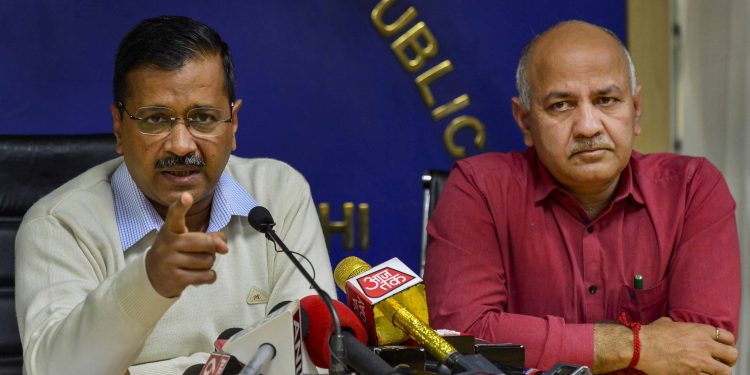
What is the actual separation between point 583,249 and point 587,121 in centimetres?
34

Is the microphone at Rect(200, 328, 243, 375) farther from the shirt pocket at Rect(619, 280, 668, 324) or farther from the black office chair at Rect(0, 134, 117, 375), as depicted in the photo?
the shirt pocket at Rect(619, 280, 668, 324)

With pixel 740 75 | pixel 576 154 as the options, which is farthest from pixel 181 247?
pixel 740 75

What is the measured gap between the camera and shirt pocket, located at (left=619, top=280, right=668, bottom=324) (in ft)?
8.67

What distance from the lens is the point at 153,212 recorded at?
2396mm

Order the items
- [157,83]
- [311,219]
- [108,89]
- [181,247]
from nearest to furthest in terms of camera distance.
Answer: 1. [181,247]
2. [157,83]
3. [311,219]
4. [108,89]

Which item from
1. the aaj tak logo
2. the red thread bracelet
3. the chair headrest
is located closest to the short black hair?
the chair headrest

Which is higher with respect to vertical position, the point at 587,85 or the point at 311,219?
the point at 587,85

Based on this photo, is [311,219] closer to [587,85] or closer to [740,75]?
[587,85]

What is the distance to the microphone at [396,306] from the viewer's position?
151cm

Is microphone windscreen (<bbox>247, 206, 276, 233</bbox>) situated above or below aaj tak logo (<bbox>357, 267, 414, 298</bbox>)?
above

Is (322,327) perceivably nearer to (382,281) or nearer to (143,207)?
(382,281)

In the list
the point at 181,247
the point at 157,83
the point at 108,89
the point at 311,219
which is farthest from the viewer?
the point at 108,89

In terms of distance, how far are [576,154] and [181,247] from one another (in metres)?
1.34

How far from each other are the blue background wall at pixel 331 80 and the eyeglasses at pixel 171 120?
1442mm
